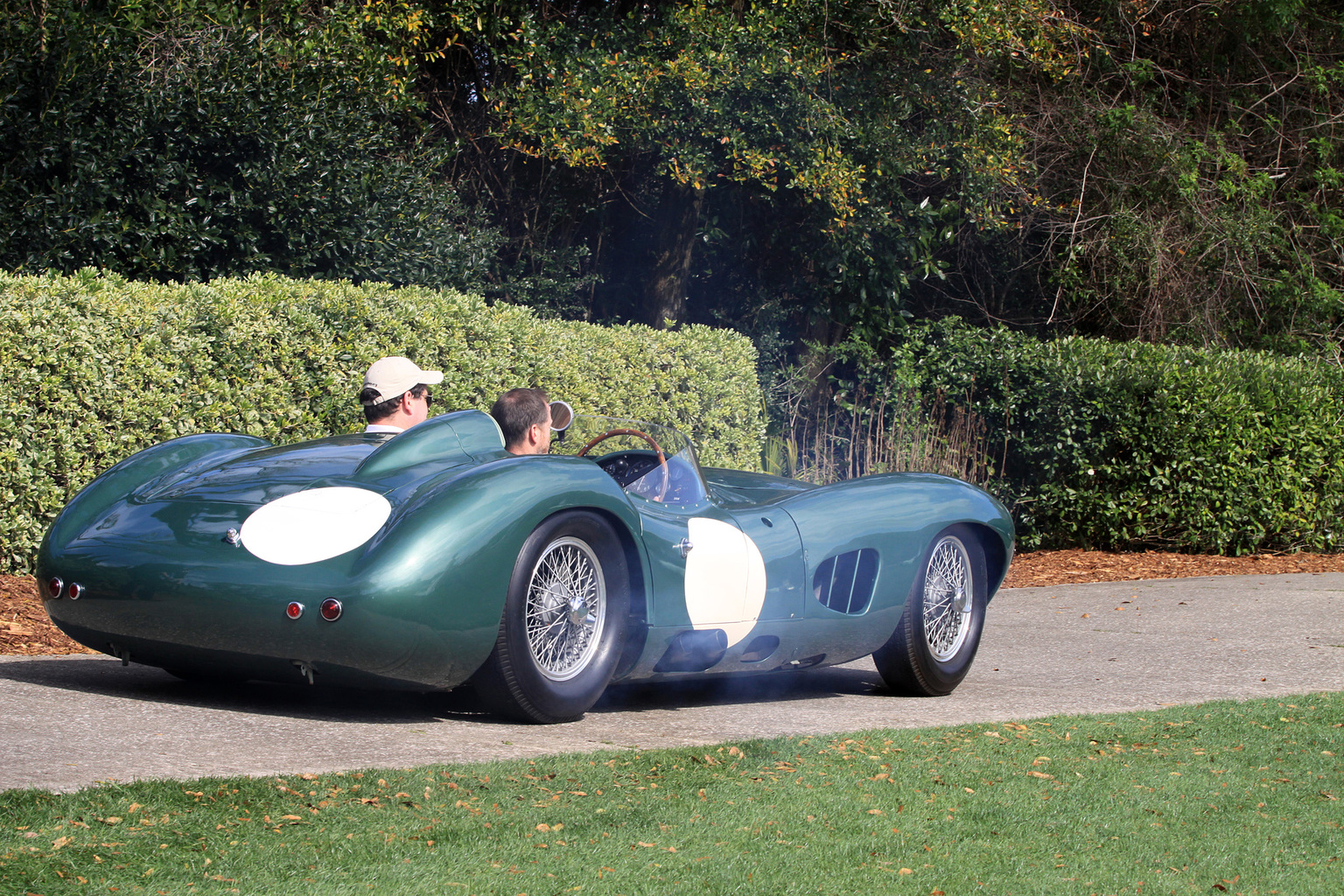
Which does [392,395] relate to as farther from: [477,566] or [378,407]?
[477,566]

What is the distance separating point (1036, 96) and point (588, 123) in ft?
21.8

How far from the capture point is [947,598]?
6.39 m

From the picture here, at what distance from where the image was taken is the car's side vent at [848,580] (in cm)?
577

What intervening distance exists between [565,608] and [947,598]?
2.27 meters

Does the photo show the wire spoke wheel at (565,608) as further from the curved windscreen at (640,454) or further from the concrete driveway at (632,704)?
the curved windscreen at (640,454)

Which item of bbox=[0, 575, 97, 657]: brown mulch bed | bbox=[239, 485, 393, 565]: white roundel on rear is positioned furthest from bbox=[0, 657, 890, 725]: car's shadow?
bbox=[239, 485, 393, 565]: white roundel on rear

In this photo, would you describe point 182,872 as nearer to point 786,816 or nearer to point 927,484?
point 786,816

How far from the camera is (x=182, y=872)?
290 cm

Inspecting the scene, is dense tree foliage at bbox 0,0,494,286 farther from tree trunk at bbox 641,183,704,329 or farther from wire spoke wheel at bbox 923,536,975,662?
wire spoke wheel at bbox 923,536,975,662

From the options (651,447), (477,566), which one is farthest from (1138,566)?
(477,566)

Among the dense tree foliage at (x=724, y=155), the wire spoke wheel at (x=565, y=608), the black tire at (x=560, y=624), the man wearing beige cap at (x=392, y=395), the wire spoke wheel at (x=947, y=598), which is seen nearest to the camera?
the black tire at (x=560, y=624)

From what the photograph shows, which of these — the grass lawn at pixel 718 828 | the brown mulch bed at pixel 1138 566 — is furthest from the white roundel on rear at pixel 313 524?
the brown mulch bed at pixel 1138 566

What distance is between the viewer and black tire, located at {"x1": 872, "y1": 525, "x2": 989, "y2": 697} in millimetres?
6129

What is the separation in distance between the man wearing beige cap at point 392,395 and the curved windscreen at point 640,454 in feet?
2.02
